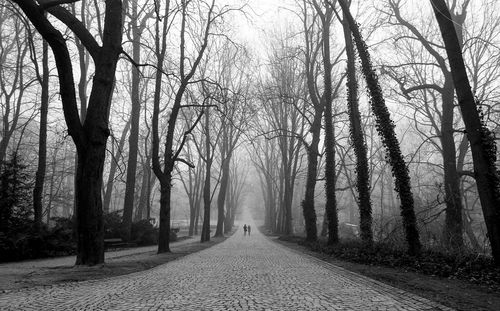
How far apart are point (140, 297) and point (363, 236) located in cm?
983

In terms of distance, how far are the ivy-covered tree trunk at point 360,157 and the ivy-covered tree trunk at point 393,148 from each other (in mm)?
2755

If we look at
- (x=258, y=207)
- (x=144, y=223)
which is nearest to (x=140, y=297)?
(x=144, y=223)

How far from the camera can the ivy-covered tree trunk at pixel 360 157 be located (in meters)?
14.1

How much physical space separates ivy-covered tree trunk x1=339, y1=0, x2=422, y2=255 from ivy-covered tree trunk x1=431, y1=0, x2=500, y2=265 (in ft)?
8.49

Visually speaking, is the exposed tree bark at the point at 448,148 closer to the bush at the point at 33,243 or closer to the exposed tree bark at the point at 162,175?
the exposed tree bark at the point at 162,175

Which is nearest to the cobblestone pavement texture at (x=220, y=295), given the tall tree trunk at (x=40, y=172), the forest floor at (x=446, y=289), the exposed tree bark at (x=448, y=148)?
the forest floor at (x=446, y=289)

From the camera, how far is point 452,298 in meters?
→ 5.77

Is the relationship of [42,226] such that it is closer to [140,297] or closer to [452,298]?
[140,297]

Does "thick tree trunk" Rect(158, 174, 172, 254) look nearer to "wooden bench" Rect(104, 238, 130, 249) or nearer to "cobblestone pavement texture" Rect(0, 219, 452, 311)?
"wooden bench" Rect(104, 238, 130, 249)

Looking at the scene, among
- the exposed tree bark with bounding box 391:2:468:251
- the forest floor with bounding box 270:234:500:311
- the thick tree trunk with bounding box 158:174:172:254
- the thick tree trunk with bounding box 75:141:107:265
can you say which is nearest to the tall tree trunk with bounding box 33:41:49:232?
the thick tree trunk with bounding box 158:174:172:254

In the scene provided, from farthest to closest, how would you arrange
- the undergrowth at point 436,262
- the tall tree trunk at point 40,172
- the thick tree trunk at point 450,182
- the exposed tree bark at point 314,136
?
the exposed tree bark at point 314,136
the tall tree trunk at point 40,172
the thick tree trunk at point 450,182
the undergrowth at point 436,262

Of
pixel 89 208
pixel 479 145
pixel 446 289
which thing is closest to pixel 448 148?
pixel 479 145

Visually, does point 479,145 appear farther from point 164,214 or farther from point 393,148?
point 164,214

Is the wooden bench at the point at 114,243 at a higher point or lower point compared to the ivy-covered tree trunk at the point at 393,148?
lower
